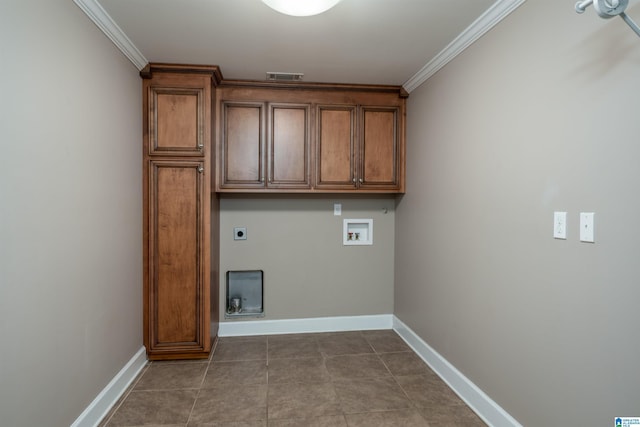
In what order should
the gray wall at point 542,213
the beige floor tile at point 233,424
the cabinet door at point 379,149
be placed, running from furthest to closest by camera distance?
1. the cabinet door at point 379,149
2. the beige floor tile at point 233,424
3. the gray wall at point 542,213

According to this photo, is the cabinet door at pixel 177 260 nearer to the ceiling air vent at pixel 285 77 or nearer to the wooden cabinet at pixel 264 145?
the wooden cabinet at pixel 264 145

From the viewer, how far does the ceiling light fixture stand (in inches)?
66.0

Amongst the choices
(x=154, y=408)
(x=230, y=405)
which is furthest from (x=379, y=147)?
(x=154, y=408)

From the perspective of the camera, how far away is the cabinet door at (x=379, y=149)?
10.8 ft

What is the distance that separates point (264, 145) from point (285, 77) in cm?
63

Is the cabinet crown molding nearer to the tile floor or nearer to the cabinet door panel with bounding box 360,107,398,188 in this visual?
the cabinet door panel with bounding box 360,107,398,188

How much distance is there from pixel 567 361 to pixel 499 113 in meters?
1.34

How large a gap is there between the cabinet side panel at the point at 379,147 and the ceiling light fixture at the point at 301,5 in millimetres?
1630

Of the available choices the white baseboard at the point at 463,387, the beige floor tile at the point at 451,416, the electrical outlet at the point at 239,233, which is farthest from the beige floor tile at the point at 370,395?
the electrical outlet at the point at 239,233

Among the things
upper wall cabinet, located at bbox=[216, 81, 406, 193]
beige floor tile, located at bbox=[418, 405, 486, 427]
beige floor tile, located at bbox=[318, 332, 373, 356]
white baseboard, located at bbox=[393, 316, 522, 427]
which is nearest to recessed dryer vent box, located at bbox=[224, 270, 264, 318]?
beige floor tile, located at bbox=[318, 332, 373, 356]

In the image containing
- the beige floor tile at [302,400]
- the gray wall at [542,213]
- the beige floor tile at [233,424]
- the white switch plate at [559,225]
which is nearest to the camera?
the gray wall at [542,213]

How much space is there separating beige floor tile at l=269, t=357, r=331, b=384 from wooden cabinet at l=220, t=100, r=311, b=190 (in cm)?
155

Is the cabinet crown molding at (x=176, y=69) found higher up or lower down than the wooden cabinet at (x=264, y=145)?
higher up

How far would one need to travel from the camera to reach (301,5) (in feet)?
5.56
